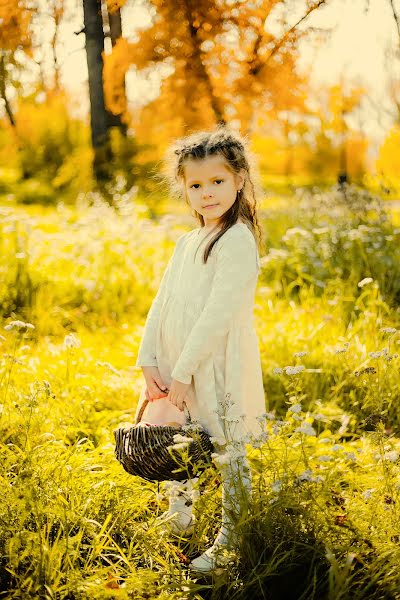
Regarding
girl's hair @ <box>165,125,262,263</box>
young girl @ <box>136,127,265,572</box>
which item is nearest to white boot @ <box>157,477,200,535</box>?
young girl @ <box>136,127,265,572</box>

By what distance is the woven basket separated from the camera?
2.26 metres

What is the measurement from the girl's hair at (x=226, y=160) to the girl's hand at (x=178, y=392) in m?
0.46

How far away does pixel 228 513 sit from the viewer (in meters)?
2.23

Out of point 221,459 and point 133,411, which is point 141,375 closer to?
point 133,411

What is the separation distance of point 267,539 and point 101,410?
164cm

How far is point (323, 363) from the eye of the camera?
407 cm

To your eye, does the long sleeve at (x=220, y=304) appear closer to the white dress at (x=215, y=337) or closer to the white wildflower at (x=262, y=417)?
the white dress at (x=215, y=337)

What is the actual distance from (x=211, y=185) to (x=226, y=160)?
11 centimetres

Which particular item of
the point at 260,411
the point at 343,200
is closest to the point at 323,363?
the point at 260,411

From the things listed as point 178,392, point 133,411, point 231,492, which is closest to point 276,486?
point 231,492

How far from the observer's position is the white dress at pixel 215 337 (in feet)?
7.84

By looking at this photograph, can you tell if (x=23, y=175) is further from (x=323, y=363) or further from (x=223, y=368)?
(x=223, y=368)

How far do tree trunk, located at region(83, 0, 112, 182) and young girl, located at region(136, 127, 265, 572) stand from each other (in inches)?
148

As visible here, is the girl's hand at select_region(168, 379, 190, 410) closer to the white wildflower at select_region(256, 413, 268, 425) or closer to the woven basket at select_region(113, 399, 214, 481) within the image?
the woven basket at select_region(113, 399, 214, 481)
